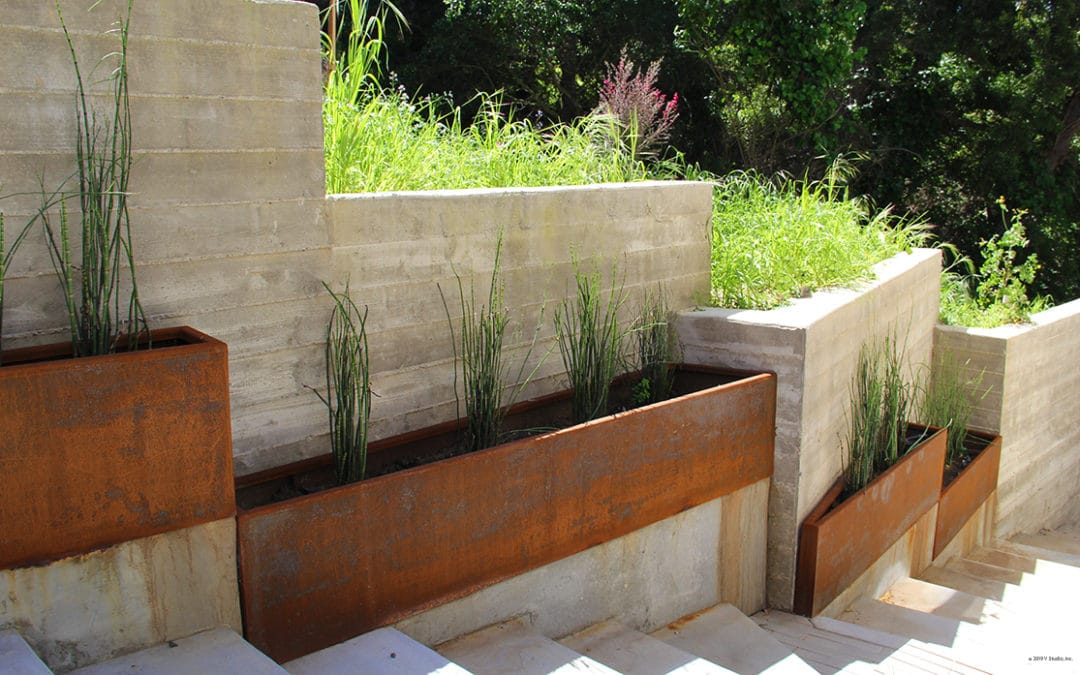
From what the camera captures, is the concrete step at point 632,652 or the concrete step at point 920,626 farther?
the concrete step at point 920,626

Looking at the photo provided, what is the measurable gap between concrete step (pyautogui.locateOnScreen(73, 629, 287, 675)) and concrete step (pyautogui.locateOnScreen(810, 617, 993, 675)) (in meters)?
2.22

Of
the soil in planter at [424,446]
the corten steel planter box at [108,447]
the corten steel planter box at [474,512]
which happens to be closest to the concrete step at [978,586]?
the corten steel planter box at [474,512]

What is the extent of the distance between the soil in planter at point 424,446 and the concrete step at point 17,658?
0.84 meters

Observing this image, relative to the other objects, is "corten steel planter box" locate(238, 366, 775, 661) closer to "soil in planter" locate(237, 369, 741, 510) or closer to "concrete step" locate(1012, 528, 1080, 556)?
"soil in planter" locate(237, 369, 741, 510)

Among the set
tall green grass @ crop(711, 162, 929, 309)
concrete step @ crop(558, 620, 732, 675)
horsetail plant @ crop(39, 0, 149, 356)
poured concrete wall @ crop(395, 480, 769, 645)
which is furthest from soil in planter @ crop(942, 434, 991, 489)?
horsetail plant @ crop(39, 0, 149, 356)

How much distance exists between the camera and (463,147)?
4.37 m

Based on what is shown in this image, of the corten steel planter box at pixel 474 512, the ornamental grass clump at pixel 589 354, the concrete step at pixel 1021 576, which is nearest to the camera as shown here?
the corten steel planter box at pixel 474 512

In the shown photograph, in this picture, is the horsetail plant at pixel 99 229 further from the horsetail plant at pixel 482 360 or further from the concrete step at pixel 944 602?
the concrete step at pixel 944 602

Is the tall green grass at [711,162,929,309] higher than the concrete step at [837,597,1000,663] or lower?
higher

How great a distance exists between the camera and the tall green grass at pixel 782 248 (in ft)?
15.7

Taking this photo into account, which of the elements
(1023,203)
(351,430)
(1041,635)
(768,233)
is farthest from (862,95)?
(351,430)

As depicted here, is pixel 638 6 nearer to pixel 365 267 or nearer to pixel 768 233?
pixel 768 233

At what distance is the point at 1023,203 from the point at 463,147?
8.73m

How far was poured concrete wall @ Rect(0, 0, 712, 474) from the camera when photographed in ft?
7.89
